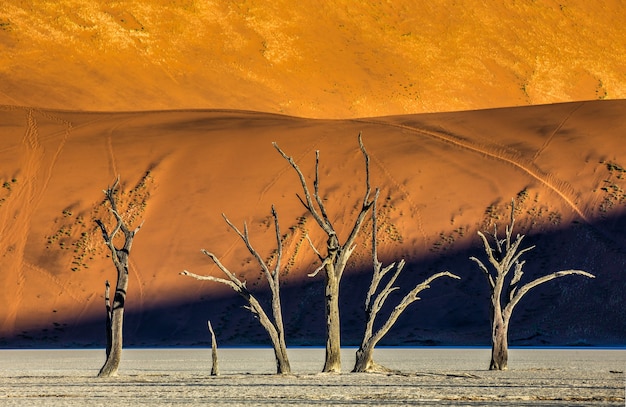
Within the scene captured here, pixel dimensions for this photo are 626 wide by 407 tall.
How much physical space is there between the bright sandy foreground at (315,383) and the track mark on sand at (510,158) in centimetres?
2217

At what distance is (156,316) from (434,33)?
56.4 m

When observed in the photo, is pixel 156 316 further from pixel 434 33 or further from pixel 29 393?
pixel 434 33

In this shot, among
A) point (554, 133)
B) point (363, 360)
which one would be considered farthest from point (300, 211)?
point (363, 360)

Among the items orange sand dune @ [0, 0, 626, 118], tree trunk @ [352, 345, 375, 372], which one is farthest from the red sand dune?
tree trunk @ [352, 345, 375, 372]

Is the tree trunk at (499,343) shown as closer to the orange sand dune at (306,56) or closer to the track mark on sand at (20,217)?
the track mark on sand at (20,217)

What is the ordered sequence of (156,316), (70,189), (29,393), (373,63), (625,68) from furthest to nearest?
(625,68) < (373,63) < (70,189) < (156,316) < (29,393)

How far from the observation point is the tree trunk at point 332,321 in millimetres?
24750

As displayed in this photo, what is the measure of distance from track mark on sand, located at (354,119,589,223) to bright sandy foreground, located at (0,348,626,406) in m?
22.2

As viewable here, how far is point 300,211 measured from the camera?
188ft

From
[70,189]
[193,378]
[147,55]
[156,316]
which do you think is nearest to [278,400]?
[193,378]

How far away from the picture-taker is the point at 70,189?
60031 mm

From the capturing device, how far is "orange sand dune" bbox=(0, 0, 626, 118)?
85812 millimetres

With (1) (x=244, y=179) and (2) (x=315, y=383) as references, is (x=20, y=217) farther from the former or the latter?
(2) (x=315, y=383)

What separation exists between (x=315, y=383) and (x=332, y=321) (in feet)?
9.28
